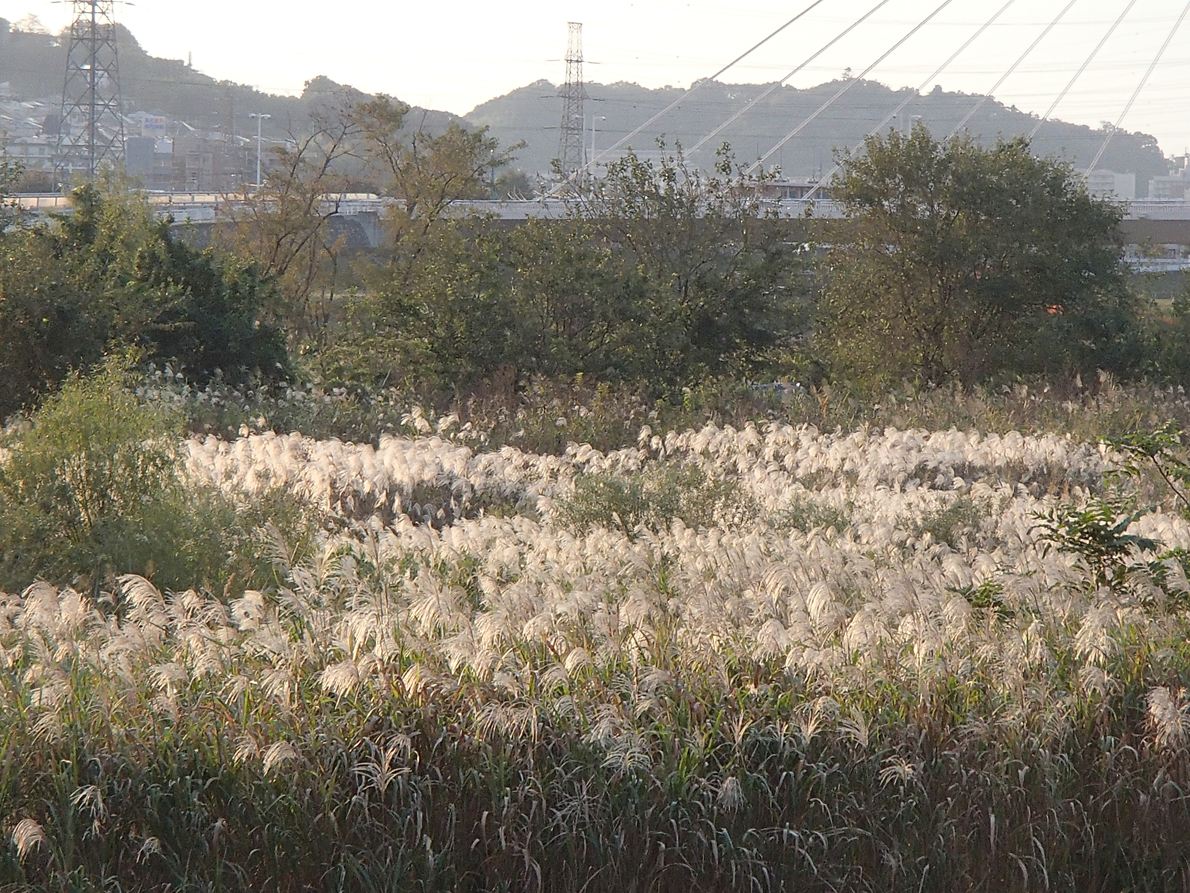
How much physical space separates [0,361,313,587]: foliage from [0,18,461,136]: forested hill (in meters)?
140

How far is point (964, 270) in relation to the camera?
72.4 feet

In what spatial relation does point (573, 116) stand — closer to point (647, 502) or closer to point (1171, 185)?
point (647, 502)

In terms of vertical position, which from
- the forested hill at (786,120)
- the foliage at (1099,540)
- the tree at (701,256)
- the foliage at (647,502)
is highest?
the forested hill at (786,120)

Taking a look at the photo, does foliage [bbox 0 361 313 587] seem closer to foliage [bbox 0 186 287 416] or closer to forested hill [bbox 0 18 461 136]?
foliage [bbox 0 186 287 416]

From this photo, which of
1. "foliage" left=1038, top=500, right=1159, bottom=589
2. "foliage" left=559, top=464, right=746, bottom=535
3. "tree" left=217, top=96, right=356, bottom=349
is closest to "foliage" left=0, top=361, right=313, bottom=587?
"foliage" left=559, top=464, right=746, bottom=535

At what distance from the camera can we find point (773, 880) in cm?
429

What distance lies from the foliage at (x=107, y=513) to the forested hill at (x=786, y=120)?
447 feet

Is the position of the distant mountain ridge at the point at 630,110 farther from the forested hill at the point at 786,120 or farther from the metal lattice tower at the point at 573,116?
the metal lattice tower at the point at 573,116

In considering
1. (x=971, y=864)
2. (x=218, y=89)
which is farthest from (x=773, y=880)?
(x=218, y=89)

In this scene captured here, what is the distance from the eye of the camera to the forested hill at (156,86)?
164 m

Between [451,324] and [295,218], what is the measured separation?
801 inches

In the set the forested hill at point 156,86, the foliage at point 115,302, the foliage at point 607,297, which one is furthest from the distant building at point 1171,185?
the foliage at point 115,302

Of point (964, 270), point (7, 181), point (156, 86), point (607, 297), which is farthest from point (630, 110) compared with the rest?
point (607, 297)

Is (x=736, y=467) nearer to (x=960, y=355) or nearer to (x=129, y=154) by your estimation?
(x=960, y=355)
